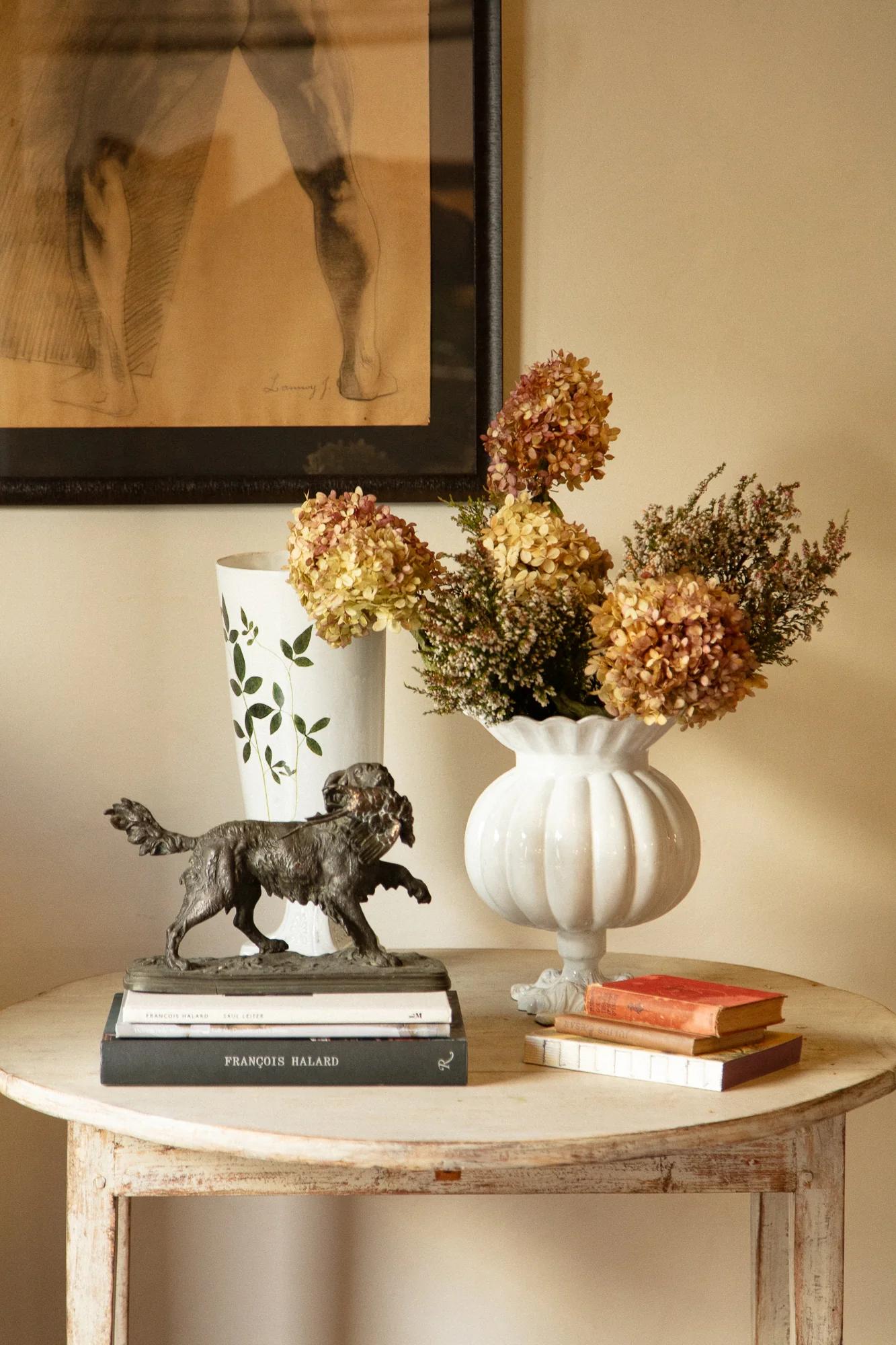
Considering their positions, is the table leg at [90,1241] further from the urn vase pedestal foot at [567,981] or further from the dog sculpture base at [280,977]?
the urn vase pedestal foot at [567,981]

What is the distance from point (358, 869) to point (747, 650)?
0.36 metres

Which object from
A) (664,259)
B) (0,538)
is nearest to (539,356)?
(664,259)

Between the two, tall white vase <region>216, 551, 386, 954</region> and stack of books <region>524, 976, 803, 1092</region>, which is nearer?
stack of books <region>524, 976, 803, 1092</region>

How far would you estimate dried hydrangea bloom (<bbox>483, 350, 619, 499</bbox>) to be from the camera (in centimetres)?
112

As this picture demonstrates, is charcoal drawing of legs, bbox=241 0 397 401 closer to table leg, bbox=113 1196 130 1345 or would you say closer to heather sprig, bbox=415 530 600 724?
heather sprig, bbox=415 530 600 724

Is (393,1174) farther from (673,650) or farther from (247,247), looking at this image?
(247,247)

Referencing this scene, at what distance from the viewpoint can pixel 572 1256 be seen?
1.58 metres

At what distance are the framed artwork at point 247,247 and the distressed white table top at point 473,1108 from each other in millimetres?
714

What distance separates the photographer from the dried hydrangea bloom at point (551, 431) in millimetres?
1115

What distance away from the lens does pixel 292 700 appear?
1264mm

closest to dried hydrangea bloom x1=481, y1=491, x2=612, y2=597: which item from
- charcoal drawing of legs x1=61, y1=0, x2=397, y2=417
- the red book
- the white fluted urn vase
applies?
the white fluted urn vase

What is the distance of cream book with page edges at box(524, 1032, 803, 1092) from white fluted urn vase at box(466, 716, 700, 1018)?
119 millimetres

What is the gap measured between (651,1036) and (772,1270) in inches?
21.7
